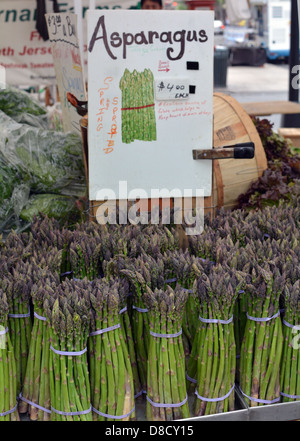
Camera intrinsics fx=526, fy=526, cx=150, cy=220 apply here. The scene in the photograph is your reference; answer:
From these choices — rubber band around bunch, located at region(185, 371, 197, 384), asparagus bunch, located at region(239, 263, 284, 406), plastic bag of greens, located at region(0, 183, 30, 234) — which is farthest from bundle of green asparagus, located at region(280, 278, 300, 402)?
plastic bag of greens, located at region(0, 183, 30, 234)

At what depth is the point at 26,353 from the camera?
105 inches

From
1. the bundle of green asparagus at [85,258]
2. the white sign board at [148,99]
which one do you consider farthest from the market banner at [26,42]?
the bundle of green asparagus at [85,258]

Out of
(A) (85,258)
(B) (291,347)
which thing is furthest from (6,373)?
(B) (291,347)

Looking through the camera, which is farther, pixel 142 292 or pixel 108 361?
pixel 142 292

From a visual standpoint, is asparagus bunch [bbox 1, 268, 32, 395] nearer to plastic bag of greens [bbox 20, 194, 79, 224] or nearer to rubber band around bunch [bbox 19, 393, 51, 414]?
rubber band around bunch [bbox 19, 393, 51, 414]

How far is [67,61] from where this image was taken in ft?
14.4

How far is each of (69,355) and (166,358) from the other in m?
0.45

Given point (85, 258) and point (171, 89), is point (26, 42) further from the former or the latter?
point (85, 258)

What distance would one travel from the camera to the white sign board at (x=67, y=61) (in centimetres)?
412

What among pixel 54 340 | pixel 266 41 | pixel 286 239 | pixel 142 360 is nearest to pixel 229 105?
pixel 286 239

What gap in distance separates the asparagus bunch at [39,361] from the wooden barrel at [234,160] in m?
1.91
